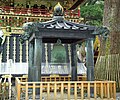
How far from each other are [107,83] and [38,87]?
86.2 inches

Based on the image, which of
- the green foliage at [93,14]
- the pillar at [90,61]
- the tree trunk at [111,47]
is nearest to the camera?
the pillar at [90,61]

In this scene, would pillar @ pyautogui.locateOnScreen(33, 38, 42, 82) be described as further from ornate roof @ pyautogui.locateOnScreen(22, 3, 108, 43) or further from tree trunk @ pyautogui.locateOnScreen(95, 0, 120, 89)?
tree trunk @ pyautogui.locateOnScreen(95, 0, 120, 89)

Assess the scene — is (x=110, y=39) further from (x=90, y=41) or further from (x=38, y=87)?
(x=38, y=87)

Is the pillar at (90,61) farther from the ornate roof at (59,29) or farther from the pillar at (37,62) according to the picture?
the pillar at (37,62)

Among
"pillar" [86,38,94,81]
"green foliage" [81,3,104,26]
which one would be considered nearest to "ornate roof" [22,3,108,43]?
"pillar" [86,38,94,81]

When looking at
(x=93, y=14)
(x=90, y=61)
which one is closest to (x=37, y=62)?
(x=90, y=61)

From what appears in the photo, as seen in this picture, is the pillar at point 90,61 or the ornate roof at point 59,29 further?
the pillar at point 90,61

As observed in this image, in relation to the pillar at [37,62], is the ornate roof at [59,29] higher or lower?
higher

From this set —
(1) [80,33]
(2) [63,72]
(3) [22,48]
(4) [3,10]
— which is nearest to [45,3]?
(4) [3,10]

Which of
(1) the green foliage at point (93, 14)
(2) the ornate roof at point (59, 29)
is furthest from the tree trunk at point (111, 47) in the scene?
(1) the green foliage at point (93, 14)

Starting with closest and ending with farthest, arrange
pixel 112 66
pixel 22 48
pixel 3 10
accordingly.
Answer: pixel 112 66 < pixel 22 48 < pixel 3 10

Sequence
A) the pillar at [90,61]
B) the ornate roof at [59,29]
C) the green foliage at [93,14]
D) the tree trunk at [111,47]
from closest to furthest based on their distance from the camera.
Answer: the ornate roof at [59,29] → the pillar at [90,61] → the tree trunk at [111,47] → the green foliage at [93,14]

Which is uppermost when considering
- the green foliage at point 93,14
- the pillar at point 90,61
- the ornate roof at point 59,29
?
the green foliage at point 93,14

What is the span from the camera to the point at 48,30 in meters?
8.33
